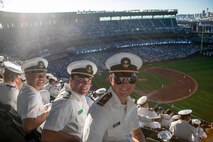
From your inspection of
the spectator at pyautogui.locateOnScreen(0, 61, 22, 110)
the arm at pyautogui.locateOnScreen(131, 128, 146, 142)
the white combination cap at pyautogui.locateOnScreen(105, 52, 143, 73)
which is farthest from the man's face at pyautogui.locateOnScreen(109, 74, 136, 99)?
the spectator at pyautogui.locateOnScreen(0, 61, 22, 110)

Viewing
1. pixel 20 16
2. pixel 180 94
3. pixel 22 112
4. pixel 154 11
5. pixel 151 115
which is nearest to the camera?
pixel 22 112

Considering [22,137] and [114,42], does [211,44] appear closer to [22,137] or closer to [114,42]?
[114,42]

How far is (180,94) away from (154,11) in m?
54.9

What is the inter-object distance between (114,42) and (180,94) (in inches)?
1486

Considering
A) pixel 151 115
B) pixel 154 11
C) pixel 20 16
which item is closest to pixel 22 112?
pixel 151 115

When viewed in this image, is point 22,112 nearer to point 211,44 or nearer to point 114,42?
point 114,42

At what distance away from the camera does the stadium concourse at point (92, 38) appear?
4888 centimetres

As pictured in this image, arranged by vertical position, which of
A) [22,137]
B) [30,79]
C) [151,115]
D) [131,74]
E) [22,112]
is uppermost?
[131,74]

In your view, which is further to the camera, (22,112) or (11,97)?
(11,97)

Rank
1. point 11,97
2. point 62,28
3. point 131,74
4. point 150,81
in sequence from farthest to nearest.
Answer: point 62,28
point 150,81
point 11,97
point 131,74

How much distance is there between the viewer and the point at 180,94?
3209 cm

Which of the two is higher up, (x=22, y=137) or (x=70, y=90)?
(x=70, y=90)

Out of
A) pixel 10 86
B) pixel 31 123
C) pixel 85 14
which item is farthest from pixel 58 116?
pixel 85 14

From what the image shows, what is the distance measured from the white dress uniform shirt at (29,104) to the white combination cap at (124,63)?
173 cm
